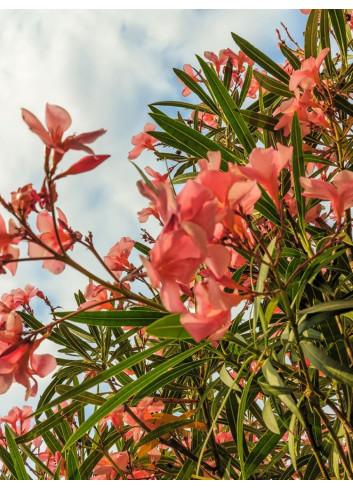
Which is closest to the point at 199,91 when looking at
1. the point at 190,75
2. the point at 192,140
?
the point at 190,75

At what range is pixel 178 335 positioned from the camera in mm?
873

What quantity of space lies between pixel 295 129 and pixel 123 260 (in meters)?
0.54

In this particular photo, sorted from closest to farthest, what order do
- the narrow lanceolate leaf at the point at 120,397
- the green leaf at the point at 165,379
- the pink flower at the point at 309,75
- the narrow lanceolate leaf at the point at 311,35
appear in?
the narrow lanceolate leaf at the point at 120,397
the green leaf at the point at 165,379
the pink flower at the point at 309,75
the narrow lanceolate leaf at the point at 311,35

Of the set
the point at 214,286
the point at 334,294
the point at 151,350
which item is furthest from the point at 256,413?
the point at 214,286

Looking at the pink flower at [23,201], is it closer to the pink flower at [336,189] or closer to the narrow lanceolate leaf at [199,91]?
the pink flower at [336,189]

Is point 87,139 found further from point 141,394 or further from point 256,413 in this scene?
point 256,413

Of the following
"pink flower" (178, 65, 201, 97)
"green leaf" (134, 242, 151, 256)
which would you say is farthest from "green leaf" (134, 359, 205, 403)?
"pink flower" (178, 65, 201, 97)

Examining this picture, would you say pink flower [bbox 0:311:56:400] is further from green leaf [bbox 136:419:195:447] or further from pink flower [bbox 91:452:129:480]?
pink flower [bbox 91:452:129:480]

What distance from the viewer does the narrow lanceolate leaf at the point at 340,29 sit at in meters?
1.64

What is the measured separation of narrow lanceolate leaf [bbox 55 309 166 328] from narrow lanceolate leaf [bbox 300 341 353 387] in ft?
1.01

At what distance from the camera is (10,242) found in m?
0.83

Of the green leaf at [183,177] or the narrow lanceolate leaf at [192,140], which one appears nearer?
the narrow lanceolate leaf at [192,140]

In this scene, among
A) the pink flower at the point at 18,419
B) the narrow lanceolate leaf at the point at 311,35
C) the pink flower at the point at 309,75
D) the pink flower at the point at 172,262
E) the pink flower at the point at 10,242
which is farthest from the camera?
the pink flower at the point at 18,419

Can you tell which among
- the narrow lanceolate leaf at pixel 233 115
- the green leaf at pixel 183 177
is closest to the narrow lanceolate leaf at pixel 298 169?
the narrow lanceolate leaf at pixel 233 115
